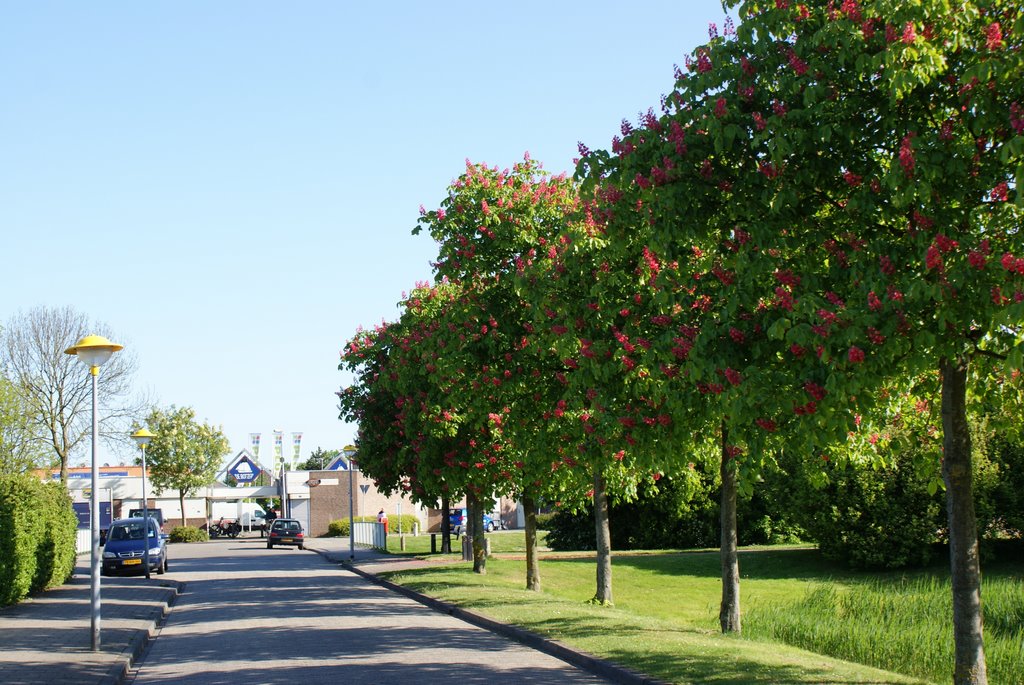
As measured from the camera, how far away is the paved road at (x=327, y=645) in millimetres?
12172

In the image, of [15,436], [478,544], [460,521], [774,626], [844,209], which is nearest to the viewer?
[844,209]

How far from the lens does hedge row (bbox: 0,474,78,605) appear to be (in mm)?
20531

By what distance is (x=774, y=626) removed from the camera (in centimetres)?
1705

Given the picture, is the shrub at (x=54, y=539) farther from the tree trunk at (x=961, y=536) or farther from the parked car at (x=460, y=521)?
the parked car at (x=460, y=521)

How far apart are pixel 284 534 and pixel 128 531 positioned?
23.1 m

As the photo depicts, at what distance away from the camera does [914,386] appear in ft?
36.9

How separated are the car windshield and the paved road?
10662mm

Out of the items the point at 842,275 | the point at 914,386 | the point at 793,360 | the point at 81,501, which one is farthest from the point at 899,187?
the point at 81,501

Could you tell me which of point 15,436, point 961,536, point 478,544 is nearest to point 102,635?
point 961,536

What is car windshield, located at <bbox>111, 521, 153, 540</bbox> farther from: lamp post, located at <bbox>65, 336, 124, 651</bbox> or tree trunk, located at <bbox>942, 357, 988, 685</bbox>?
tree trunk, located at <bbox>942, 357, 988, 685</bbox>

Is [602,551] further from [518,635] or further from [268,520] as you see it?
[268,520]

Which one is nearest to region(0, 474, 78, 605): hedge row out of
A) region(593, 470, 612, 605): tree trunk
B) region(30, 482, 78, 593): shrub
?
region(30, 482, 78, 593): shrub

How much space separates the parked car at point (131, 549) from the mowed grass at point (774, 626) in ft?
34.8

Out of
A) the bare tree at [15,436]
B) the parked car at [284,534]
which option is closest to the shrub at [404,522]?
the parked car at [284,534]
